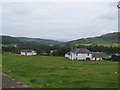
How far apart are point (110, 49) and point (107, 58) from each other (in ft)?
71.2

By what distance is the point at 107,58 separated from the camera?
92.9 meters

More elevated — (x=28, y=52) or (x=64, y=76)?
(x=28, y=52)

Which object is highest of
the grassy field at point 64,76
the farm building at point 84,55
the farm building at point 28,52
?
the farm building at point 28,52

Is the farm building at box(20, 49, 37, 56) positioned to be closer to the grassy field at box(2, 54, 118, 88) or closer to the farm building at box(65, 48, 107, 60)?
the farm building at box(65, 48, 107, 60)

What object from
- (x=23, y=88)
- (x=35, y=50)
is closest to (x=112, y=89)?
(x=23, y=88)

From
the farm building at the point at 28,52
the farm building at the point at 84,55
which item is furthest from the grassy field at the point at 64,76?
the farm building at the point at 28,52

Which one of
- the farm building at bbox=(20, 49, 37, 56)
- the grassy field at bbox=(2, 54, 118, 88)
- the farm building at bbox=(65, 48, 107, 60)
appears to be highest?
the farm building at bbox=(20, 49, 37, 56)

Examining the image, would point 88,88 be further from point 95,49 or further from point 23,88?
point 95,49

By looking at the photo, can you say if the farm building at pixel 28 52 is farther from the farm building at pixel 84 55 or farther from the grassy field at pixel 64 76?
the grassy field at pixel 64 76

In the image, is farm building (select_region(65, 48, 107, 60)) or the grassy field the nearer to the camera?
the grassy field

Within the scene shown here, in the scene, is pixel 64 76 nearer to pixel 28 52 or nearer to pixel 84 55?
pixel 84 55

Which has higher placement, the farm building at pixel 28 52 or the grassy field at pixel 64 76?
the farm building at pixel 28 52

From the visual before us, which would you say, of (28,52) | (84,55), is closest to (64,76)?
(84,55)

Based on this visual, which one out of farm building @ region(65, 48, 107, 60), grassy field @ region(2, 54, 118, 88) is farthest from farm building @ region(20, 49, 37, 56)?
grassy field @ region(2, 54, 118, 88)
